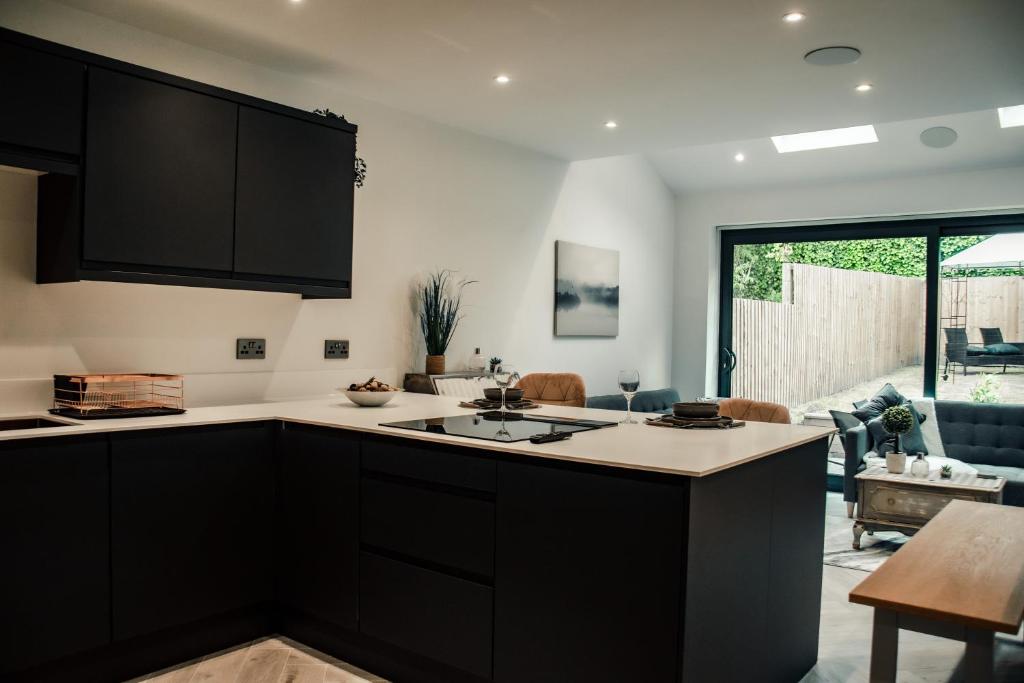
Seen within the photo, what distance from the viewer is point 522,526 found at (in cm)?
226

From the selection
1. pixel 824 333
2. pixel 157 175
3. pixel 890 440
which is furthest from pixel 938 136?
pixel 157 175

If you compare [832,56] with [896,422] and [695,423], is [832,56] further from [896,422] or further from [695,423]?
[896,422]

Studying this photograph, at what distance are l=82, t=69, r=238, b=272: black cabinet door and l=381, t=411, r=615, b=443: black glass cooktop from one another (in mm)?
1165

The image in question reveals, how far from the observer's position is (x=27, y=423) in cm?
287

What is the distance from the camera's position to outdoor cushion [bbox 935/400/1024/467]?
5.54 meters

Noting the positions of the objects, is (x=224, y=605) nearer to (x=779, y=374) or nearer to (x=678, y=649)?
(x=678, y=649)

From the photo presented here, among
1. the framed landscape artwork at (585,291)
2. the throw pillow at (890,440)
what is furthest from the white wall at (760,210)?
the throw pillow at (890,440)

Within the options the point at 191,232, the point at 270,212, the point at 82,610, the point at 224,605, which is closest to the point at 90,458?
the point at 82,610

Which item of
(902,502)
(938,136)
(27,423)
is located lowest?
(902,502)

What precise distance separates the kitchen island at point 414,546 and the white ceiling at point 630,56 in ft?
5.37

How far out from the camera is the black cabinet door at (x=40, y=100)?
260 cm

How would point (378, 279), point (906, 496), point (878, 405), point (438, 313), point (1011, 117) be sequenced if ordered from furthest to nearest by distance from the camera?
1. point (878, 405)
2. point (1011, 117)
3. point (438, 313)
4. point (906, 496)
5. point (378, 279)

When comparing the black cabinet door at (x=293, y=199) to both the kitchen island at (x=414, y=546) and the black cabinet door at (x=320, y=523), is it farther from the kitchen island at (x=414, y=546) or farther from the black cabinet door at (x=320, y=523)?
the black cabinet door at (x=320, y=523)

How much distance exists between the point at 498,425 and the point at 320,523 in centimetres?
80
